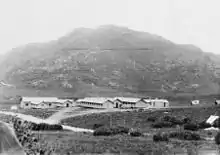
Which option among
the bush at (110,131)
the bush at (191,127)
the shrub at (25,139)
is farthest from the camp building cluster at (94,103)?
the shrub at (25,139)

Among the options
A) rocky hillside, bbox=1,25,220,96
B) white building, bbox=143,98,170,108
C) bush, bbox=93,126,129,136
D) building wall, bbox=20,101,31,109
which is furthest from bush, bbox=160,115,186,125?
rocky hillside, bbox=1,25,220,96

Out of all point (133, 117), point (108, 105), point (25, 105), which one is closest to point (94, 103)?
point (108, 105)

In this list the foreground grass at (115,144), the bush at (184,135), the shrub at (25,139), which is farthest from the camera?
the bush at (184,135)

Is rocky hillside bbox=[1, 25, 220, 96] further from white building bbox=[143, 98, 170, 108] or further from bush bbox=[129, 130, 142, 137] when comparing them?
bush bbox=[129, 130, 142, 137]

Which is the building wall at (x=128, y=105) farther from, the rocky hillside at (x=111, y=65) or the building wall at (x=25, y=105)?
the building wall at (x=25, y=105)

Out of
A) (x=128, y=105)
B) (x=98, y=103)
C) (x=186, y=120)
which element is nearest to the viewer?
(x=186, y=120)

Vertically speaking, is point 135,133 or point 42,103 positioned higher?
point 42,103

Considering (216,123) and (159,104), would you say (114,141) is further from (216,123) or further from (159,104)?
(159,104)

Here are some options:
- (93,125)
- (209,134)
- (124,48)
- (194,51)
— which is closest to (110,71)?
(124,48)
